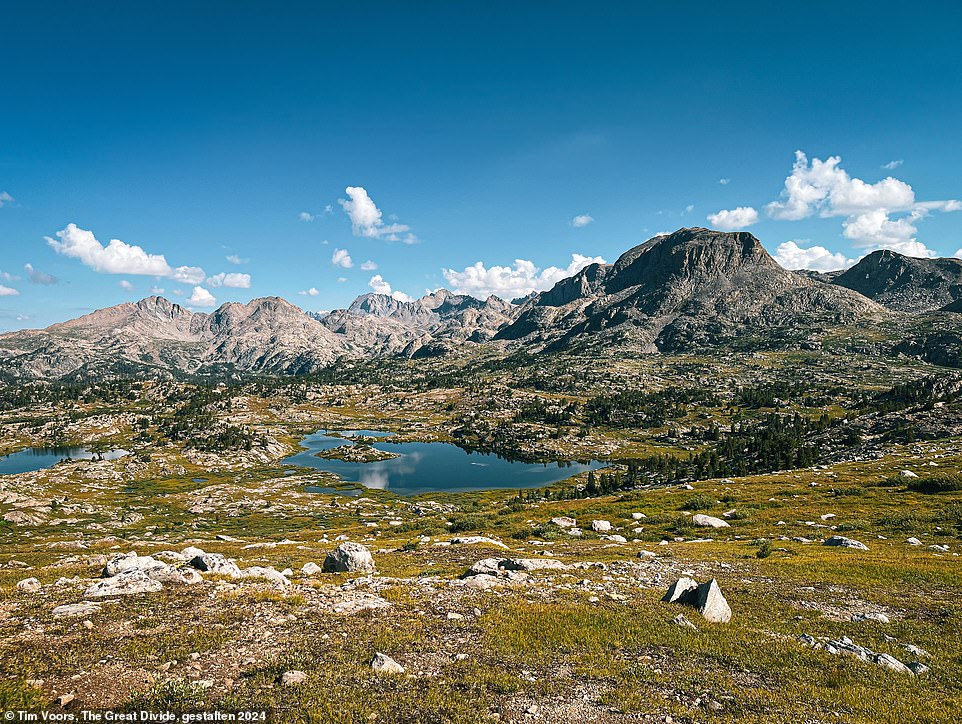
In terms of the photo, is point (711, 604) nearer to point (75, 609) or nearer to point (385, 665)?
point (385, 665)

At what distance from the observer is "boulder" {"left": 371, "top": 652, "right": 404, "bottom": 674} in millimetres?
15734

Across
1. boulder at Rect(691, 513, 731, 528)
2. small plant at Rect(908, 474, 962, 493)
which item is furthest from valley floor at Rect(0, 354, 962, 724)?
small plant at Rect(908, 474, 962, 493)

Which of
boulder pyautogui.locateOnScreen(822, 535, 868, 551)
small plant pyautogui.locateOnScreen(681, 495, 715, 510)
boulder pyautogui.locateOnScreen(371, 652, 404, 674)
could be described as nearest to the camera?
boulder pyautogui.locateOnScreen(371, 652, 404, 674)

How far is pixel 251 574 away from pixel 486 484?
547 ft

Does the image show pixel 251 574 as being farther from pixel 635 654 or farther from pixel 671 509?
pixel 671 509

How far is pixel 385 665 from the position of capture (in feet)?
52.0

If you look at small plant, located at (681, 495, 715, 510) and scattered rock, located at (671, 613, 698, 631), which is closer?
scattered rock, located at (671, 613, 698, 631)

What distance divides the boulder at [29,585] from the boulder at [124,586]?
9.03 ft

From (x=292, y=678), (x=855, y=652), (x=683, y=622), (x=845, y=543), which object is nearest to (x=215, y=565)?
(x=292, y=678)

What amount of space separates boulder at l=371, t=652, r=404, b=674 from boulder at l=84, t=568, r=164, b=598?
13.7 metres

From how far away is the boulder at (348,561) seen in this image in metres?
32.9

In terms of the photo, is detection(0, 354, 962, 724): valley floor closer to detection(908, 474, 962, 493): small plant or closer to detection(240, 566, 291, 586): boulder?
detection(240, 566, 291, 586): boulder

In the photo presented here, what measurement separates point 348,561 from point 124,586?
45.7ft

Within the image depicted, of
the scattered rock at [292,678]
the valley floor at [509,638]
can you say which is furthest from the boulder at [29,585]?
the scattered rock at [292,678]
